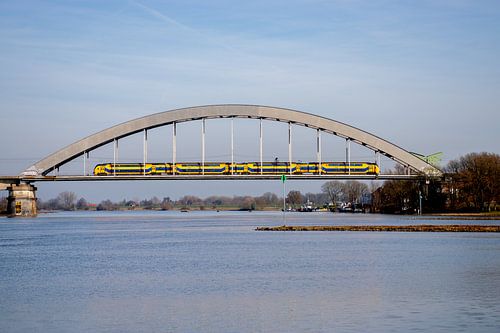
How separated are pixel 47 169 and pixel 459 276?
9378 cm

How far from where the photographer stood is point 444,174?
375 ft

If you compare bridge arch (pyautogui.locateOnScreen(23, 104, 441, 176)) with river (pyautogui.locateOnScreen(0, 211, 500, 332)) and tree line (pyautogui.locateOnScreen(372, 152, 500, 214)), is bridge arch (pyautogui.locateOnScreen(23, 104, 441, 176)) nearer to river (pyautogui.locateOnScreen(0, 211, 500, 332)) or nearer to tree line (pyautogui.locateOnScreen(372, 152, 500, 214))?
tree line (pyautogui.locateOnScreen(372, 152, 500, 214))

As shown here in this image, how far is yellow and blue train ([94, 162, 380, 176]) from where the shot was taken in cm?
11062

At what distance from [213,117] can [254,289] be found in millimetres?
86531

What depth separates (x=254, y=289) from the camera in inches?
1016

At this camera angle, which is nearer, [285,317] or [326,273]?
[285,317]

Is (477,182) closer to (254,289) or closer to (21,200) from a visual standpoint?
(21,200)

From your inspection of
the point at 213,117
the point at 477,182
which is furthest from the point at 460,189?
the point at 213,117

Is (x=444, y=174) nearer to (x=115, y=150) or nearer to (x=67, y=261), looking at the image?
(x=115, y=150)

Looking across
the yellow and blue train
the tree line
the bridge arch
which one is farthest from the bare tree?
the yellow and blue train

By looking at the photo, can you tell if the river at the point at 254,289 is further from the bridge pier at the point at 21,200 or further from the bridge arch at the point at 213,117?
the bridge pier at the point at 21,200

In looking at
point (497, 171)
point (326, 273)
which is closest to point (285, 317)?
point (326, 273)

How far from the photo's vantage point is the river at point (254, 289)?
63.3ft

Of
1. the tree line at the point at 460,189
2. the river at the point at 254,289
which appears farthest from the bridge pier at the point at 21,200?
the river at the point at 254,289
